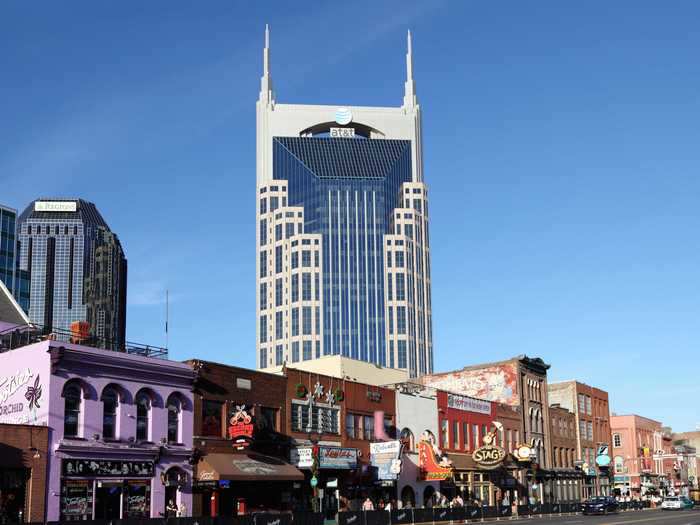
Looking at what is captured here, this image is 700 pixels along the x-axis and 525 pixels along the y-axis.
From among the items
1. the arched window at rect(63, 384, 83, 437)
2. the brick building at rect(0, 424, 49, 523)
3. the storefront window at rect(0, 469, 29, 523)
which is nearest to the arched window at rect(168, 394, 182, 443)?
the arched window at rect(63, 384, 83, 437)

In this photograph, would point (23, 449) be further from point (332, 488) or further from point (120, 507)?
point (332, 488)

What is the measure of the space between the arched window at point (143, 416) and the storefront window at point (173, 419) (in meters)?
1.26

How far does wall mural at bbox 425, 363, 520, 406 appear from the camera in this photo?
278 feet

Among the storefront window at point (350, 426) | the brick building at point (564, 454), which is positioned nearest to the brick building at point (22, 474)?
the storefront window at point (350, 426)

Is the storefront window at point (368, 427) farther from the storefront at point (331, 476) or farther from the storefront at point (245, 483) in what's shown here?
the storefront at point (245, 483)

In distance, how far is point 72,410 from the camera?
41.5 meters

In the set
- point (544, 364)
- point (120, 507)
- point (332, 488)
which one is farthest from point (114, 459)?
point (544, 364)

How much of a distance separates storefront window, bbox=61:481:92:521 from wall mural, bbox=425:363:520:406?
48635 mm

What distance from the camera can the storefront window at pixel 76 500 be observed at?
40.2 m

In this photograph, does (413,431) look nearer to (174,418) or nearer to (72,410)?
(174,418)

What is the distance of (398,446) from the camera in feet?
191

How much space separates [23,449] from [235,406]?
13138mm

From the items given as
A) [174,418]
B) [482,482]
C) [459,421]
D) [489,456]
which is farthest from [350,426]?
[482,482]

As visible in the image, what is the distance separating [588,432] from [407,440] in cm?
4550
